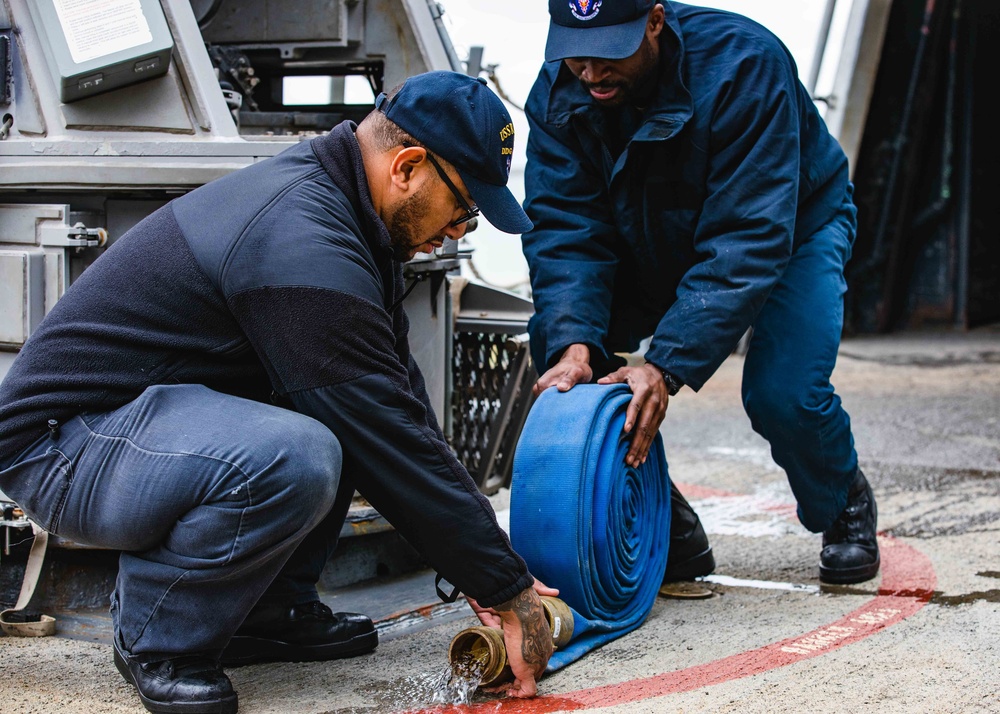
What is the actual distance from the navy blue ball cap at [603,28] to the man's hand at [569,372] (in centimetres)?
74

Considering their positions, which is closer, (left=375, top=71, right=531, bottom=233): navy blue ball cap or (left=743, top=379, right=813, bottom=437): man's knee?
(left=375, top=71, right=531, bottom=233): navy blue ball cap

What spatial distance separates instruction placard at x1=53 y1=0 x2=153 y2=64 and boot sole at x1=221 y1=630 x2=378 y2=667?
148 cm

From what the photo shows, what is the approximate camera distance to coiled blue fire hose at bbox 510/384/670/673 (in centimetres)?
268

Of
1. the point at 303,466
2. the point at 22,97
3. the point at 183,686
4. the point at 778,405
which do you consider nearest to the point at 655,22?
the point at 778,405

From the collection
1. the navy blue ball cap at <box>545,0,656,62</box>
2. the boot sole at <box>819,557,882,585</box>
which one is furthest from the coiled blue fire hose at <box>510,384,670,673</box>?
the navy blue ball cap at <box>545,0,656,62</box>

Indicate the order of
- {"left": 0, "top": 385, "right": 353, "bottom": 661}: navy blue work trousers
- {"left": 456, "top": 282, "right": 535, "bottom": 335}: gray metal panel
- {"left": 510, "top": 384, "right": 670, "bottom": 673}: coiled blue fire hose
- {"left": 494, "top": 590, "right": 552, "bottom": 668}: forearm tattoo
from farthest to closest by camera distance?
{"left": 456, "top": 282, "right": 535, "bottom": 335}: gray metal panel < {"left": 510, "top": 384, "right": 670, "bottom": 673}: coiled blue fire hose < {"left": 494, "top": 590, "right": 552, "bottom": 668}: forearm tattoo < {"left": 0, "top": 385, "right": 353, "bottom": 661}: navy blue work trousers

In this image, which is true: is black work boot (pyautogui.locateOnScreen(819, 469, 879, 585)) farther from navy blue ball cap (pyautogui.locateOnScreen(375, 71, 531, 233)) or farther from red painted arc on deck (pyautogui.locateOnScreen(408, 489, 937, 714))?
navy blue ball cap (pyautogui.locateOnScreen(375, 71, 531, 233))

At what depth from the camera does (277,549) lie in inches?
90.7

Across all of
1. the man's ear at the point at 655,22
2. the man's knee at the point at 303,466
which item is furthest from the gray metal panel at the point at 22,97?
the man's ear at the point at 655,22

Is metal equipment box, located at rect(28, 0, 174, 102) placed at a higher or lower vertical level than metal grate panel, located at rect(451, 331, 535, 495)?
higher

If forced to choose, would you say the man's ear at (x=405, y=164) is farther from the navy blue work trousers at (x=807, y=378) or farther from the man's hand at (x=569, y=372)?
the navy blue work trousers at (x=807, y=378)

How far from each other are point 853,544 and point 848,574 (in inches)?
3.6

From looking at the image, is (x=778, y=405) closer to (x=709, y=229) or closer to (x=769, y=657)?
(x=709, y=229)

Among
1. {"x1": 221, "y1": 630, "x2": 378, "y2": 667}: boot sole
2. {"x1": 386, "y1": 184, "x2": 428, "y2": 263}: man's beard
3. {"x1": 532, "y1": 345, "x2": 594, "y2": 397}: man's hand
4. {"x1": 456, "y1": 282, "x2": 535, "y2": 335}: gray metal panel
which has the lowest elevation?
{"x1": 221, "y1": 630, "x2": 378, "y2": 667}: boot sole
